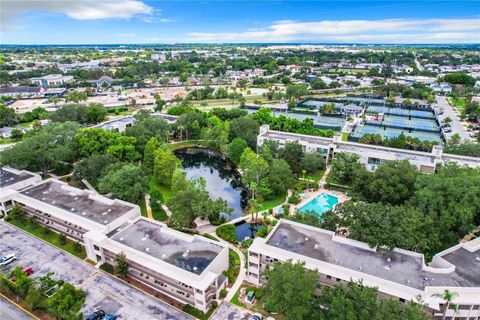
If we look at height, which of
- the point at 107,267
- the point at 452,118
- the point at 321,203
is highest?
the point at 452,118

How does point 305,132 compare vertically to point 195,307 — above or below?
above

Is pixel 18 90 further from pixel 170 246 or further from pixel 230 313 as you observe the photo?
pixel 230 313

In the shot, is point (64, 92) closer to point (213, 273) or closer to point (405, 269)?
point (213, 273)

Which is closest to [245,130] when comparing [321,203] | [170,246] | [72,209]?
[321,203]

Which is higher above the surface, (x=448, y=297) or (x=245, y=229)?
(x=448, y=297)

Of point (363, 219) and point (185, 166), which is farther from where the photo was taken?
point (185, 166)

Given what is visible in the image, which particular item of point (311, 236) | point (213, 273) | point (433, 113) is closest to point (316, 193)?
point (311, 236)
